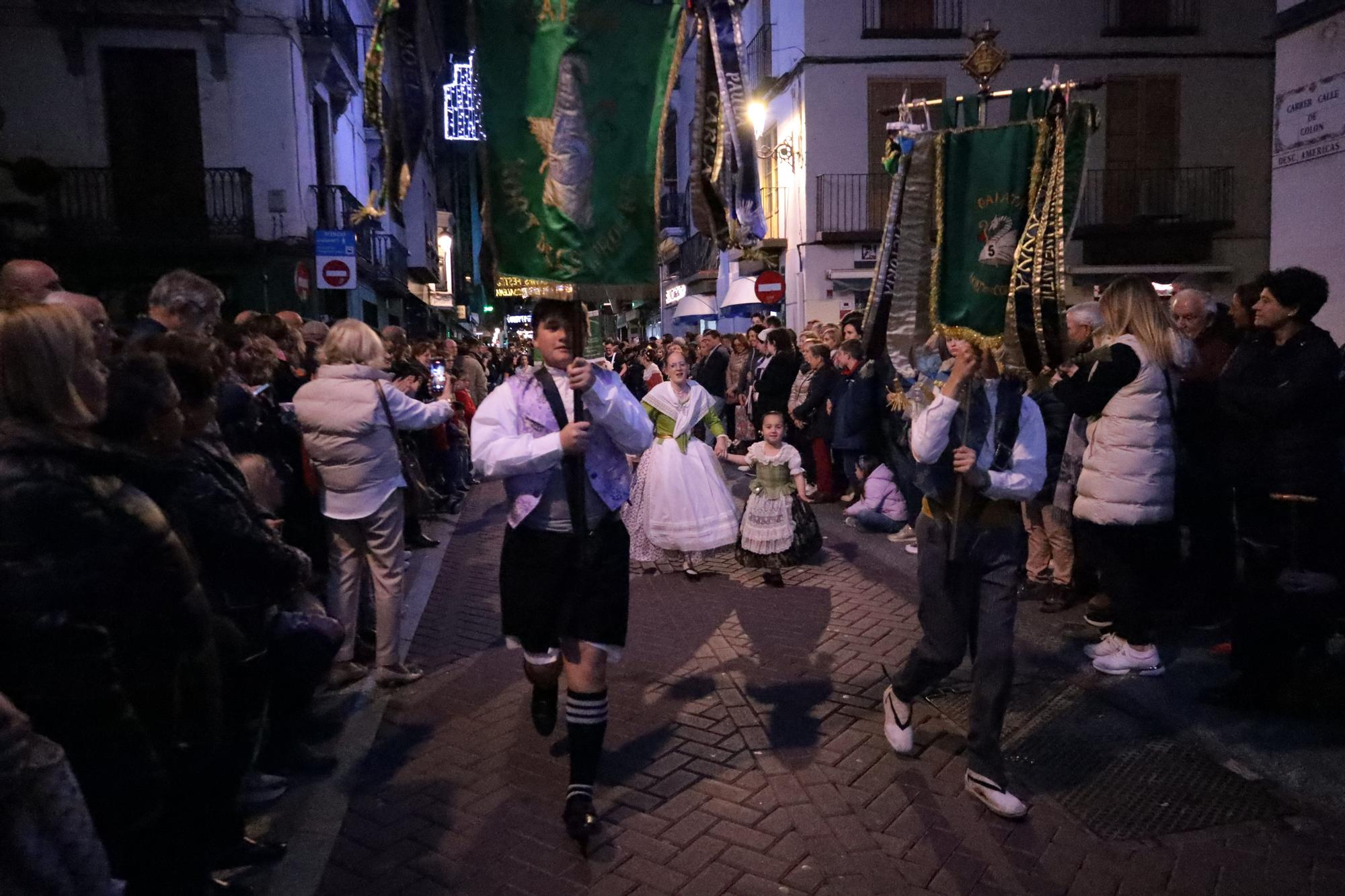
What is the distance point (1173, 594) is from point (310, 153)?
58.5ft

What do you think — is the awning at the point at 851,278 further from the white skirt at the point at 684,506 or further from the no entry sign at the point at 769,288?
the white skirt at the point at 684,506

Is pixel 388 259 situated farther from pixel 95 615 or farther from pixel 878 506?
pixel 95 615

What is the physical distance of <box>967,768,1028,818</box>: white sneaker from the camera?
386 cm

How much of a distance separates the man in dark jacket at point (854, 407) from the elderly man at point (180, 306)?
6451mm

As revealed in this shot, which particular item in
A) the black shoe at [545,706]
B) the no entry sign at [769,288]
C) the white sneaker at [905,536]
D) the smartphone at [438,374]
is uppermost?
the no entry sign at [769,288]

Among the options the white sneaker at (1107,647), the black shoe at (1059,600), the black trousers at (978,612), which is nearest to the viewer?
the black trousers at (978,612)

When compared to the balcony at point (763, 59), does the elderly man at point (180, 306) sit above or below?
below

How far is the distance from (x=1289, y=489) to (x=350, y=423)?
4.73m

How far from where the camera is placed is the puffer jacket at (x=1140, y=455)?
5.29 m

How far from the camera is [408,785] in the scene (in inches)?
169

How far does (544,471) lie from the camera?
3.85m

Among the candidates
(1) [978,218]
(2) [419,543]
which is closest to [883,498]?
(2) [419,543]

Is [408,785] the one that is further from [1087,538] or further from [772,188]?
[772,188]

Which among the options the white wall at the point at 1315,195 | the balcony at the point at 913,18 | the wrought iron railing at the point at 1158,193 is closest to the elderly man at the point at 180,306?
the white wall at the point at 1315,195
